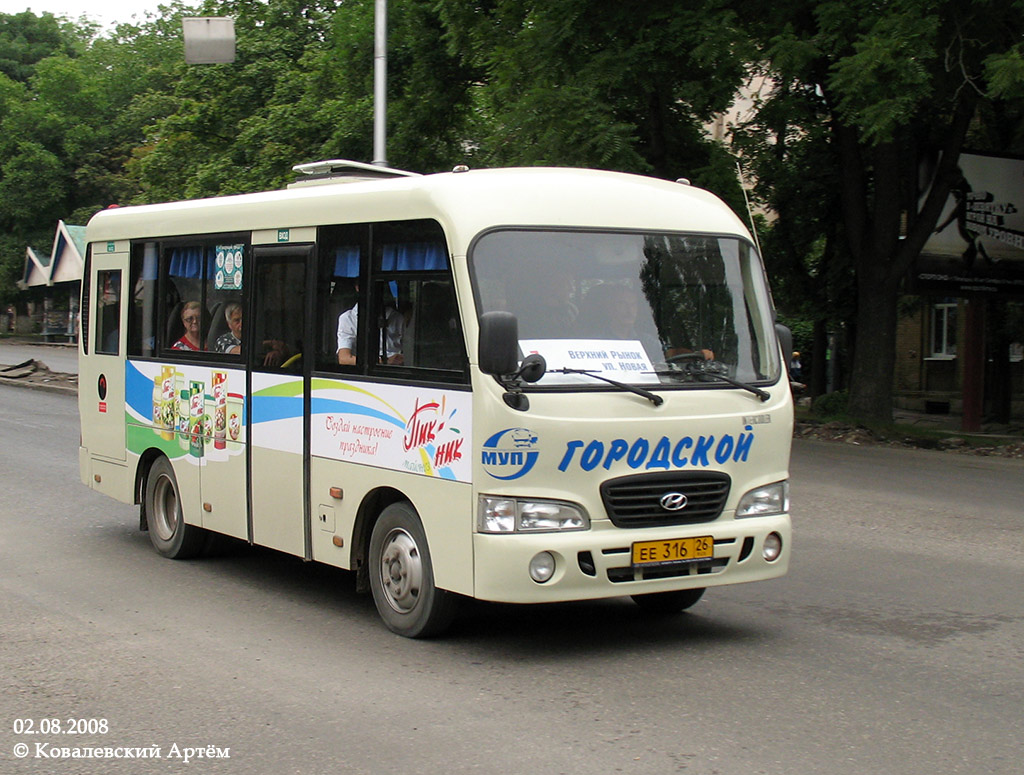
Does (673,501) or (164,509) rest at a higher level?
(673,501)

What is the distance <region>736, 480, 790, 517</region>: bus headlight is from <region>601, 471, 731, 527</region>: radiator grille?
15cm

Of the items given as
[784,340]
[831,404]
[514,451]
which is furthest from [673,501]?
[831,404]

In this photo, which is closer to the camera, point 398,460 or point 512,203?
point 512,203

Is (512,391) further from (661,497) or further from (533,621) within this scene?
(533,621)

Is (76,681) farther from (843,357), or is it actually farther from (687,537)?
(843,357)

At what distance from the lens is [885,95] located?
1761 centimetres

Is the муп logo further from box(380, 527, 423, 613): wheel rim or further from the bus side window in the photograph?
the bus side window

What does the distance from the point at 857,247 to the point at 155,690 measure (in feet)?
62.2

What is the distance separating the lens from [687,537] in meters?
7.02

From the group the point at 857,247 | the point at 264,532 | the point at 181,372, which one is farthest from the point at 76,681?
the point at 857,247

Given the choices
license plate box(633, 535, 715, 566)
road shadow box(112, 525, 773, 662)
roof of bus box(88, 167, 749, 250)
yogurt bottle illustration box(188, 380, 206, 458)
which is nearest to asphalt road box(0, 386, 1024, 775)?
road shadow box(112, 525, 773, 662)

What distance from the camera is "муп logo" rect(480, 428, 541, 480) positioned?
6688 mm

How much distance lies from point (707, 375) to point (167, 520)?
492 cm

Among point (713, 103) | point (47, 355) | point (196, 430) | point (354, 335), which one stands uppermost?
point (713, 103)
